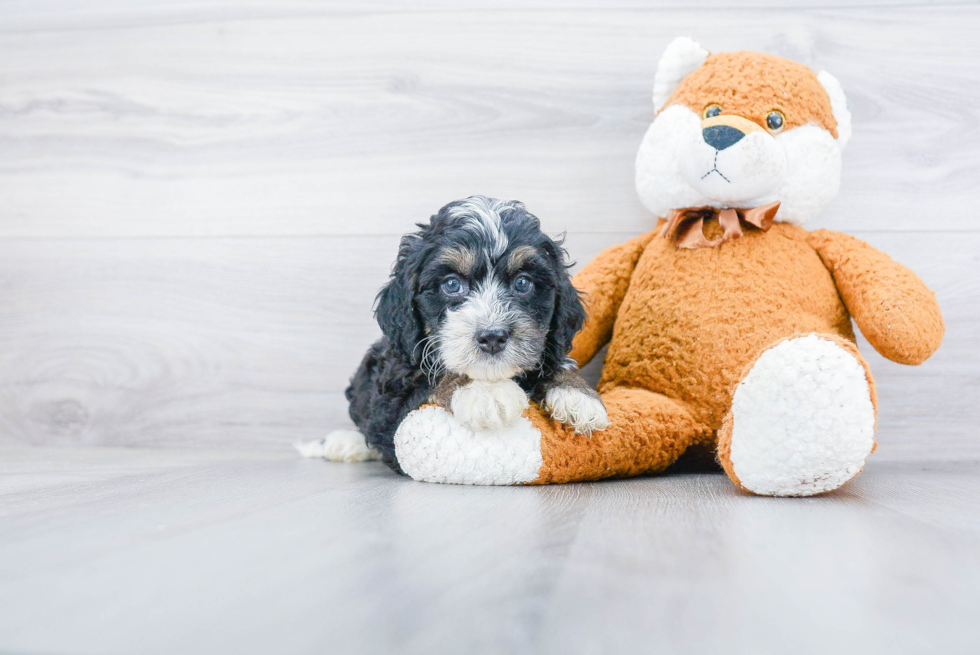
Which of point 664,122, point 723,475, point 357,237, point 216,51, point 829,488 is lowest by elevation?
point 723,475

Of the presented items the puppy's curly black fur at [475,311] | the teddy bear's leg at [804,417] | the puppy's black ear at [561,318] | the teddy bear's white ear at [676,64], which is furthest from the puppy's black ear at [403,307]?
the teddy bear's white ear at [676,64]

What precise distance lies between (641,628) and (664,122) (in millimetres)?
1093

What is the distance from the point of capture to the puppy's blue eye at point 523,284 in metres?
1.19

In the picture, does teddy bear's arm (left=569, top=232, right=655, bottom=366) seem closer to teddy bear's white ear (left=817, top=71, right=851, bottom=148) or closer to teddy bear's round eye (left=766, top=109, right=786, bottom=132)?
teddy bear's round eye (left=766, top=109, right=786, bottom=132)

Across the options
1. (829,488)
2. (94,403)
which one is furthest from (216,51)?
(829,488)

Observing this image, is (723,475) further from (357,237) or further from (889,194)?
(357,237)

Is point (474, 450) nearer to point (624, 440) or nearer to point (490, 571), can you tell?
point (624, 440)

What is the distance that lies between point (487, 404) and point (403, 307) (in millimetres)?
228

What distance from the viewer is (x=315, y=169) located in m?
1.81

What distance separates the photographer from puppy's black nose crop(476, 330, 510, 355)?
1.10m

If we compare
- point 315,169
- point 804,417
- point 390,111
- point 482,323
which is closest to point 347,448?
point 482,323

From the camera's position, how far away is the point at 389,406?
1293 millimetres

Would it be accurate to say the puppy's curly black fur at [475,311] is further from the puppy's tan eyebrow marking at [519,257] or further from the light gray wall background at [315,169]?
the light gray wall background at [315,169]

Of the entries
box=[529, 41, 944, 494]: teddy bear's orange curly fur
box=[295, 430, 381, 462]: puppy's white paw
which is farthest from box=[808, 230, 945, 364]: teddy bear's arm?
box=[295, 430, 381, 462]: puppy's white paw
